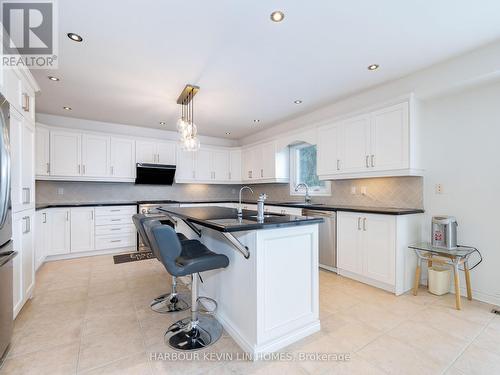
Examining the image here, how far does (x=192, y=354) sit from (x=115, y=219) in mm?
3467

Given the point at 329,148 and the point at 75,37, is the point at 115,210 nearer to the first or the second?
the point at 75,37

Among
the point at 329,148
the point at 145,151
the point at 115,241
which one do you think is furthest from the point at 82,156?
→ the point at 329,148

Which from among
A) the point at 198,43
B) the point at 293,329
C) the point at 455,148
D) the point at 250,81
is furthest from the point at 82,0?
the point at 455,148

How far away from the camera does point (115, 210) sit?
4477 mm

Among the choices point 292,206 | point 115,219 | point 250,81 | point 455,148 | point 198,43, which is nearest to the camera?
point 198,43

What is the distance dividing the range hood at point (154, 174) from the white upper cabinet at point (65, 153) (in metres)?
1.00

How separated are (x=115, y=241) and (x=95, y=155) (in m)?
1.62

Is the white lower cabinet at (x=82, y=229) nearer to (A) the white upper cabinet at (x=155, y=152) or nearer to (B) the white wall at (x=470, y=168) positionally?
(A) the white upper cabinet at (x=155, y=152)

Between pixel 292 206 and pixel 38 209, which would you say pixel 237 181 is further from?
pixel 38 209

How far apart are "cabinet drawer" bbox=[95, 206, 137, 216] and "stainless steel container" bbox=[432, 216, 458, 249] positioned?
15.1 feet

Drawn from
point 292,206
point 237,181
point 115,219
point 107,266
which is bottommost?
point 107,266

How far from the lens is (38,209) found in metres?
Answer: 3.57

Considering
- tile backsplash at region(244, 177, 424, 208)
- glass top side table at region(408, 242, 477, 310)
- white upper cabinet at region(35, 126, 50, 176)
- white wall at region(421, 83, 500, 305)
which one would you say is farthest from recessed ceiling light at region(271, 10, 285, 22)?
white upper cabinet at region(35, 126, 50, 176)

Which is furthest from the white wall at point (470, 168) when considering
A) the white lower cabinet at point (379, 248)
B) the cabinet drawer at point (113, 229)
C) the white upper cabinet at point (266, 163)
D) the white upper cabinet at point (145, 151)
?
the cabinet drawer at point (113, 229)
